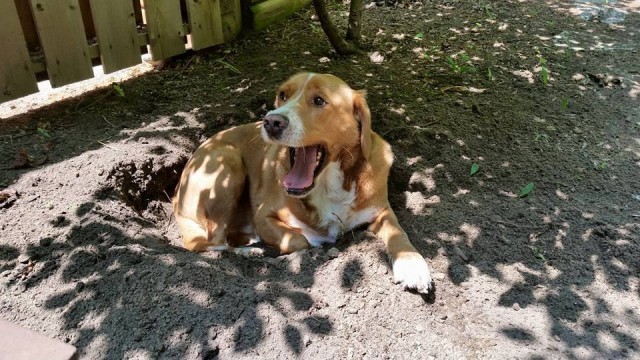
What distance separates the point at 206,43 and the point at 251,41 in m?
0.64

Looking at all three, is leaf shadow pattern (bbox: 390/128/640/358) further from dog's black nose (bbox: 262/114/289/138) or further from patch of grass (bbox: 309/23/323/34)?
patch of grass (bbox: 309/23/323/34)

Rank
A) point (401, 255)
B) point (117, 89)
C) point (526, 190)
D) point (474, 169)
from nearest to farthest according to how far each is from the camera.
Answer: point (401, 255) → point (526, 190) → point (474, 169) → point (117, 89)

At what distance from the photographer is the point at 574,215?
433 cm

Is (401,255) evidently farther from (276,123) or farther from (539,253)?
(276,123)

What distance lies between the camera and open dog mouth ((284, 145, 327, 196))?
4.04 m

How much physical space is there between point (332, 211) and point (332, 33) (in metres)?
3.06

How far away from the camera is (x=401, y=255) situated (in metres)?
3.73

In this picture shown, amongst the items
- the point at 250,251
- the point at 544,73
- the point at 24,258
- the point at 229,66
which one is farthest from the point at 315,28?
the point at 24,258

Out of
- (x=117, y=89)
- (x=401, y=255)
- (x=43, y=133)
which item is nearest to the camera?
(x=401, y=255)

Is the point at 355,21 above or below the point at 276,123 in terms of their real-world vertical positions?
below

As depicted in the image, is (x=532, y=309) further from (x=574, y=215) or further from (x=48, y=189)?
(x=48, y=189)

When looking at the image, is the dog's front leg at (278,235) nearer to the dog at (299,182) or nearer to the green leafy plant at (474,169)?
the dog at (299,182)

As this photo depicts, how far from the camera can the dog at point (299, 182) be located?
12.5ft

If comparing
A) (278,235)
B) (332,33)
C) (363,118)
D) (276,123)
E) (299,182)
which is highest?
(276,123)
